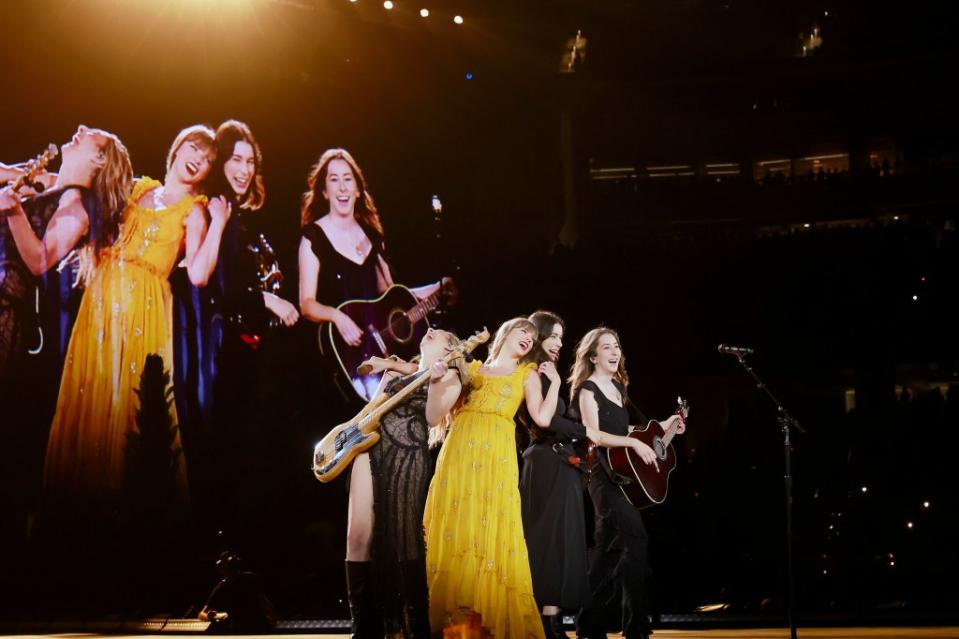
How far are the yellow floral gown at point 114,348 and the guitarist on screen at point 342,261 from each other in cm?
108

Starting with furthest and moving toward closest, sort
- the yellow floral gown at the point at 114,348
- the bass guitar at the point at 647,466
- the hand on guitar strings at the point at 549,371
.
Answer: the yellow floral gown at the point at 114,348
the bass guitar at the point at 647,466
the hand on guitar strings at the point at 549,371

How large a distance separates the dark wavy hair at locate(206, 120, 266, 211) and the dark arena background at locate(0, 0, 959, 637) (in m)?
0.11

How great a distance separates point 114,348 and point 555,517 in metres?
5.46

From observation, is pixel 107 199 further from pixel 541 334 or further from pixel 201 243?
pixel 541 334

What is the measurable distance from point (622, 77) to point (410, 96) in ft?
24.5

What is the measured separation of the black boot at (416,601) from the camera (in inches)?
164

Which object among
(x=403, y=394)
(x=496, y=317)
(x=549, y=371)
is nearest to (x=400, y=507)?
(x=403, y=394)

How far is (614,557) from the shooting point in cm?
493

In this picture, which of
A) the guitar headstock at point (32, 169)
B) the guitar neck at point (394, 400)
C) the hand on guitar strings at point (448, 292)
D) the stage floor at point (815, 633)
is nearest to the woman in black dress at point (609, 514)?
the guitar neck at point (394, 400)

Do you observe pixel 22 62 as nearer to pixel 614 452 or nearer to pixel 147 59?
pixel 147 59

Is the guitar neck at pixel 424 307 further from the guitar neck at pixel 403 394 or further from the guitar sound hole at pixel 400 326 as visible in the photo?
the guitar neck at pixel 403 394

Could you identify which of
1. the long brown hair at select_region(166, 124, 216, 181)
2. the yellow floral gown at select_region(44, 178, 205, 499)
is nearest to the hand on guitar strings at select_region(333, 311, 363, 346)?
the yellow floral gown at select_region(44, 178, 205, 499)

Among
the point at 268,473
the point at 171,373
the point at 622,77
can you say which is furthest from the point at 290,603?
the point at 622,77

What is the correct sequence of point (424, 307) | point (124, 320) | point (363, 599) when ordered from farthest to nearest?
point (424, 307) < point (124, 320) < point (363, 599)
